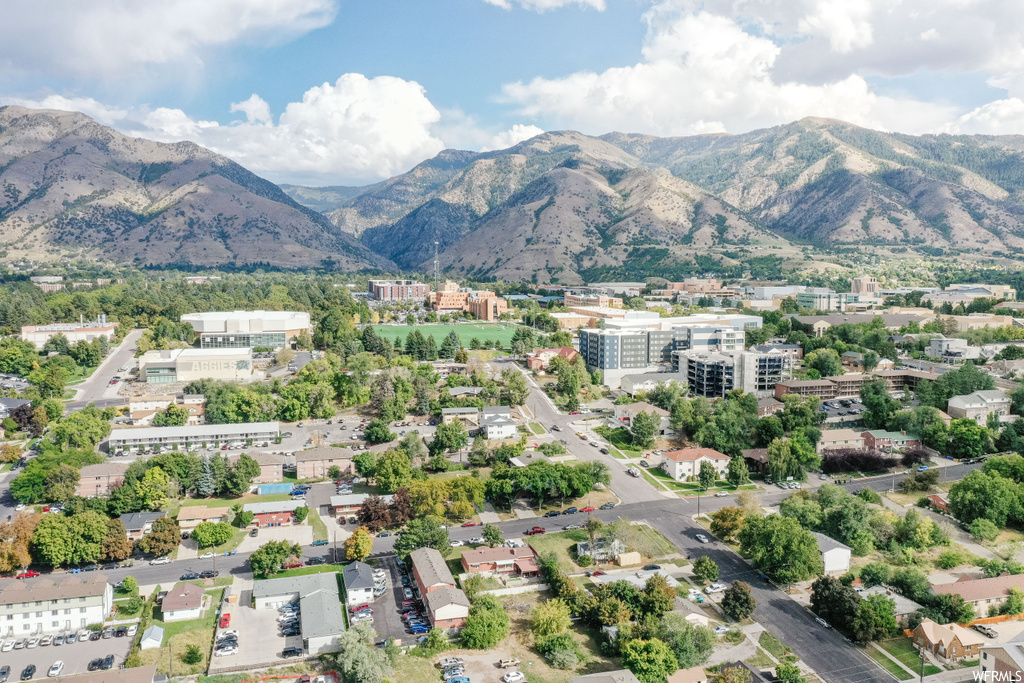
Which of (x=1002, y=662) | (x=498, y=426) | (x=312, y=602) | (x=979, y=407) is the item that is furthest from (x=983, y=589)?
(x=498, y=426)

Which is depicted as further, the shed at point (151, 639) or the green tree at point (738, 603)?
the green tree at point (738, 603)

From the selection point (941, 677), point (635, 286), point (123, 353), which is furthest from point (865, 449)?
point (635, 286)

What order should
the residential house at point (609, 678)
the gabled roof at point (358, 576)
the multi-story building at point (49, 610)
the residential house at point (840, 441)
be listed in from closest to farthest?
the residential house at point (609, 678) < the multi-story building at point (49, 610) < the gabled roof at point (358, 576) < the residential house at point (840, 441)

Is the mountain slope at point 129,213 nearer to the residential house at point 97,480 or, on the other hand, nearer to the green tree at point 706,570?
the residential house at point 97,480

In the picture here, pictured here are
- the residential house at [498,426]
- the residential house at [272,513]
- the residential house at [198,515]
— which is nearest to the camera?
the residential house at [198,515]

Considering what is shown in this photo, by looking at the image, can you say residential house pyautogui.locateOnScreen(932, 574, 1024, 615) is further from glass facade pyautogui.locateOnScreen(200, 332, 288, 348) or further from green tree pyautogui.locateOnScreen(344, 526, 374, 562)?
glass facade pyautogui.locateOnScreen(200, 332, 288, 348)

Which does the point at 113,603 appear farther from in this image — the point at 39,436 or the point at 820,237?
the point at 820,237

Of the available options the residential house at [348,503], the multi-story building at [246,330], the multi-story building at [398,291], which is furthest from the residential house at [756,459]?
the multi-story building at [398,291]

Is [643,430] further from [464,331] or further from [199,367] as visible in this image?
[464,331]
